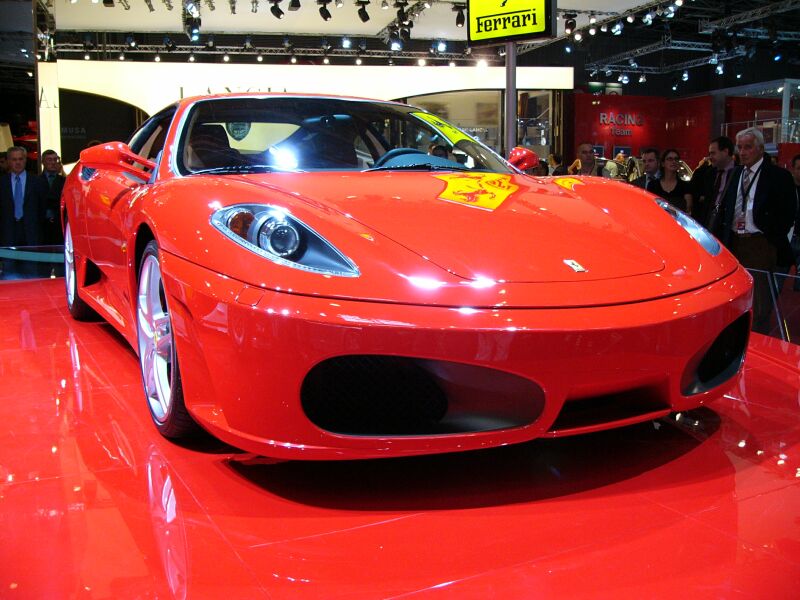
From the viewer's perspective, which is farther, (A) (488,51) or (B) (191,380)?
(A) (488,51)

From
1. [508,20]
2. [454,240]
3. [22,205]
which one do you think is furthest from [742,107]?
[454,240]

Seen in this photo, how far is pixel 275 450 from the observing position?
1882 millimetres

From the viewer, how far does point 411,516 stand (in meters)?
1.89

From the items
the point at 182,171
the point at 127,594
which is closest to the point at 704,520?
the point at 127,594

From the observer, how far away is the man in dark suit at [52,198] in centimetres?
745

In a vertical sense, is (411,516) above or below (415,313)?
below

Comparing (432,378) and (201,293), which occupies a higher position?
(201,293)

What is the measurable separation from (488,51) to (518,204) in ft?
55.7

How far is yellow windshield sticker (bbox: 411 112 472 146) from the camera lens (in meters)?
3.32

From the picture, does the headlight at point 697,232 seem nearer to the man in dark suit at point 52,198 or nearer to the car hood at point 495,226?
the car hood at point 495,226

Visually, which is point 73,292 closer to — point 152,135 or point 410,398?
point 152,135

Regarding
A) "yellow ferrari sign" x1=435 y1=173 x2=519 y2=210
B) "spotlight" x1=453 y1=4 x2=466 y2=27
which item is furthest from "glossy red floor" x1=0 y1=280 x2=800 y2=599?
"spotlight" x1=453 y1=4 x2=466 y2=27

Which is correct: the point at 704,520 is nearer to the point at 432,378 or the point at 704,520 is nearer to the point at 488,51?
the point at 432,378

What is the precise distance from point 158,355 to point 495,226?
1.13 m
